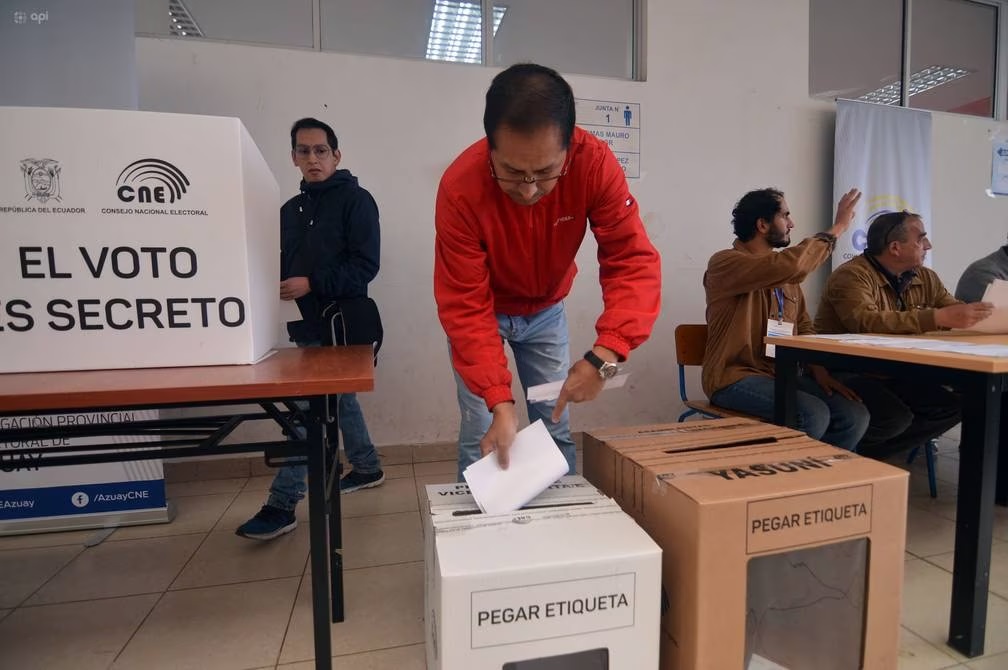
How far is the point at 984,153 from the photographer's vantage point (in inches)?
118

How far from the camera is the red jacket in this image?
978 millimetres

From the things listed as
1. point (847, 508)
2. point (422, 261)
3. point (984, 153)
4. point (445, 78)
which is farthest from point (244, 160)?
point (984, 153)

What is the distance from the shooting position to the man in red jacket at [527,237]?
2.71 feet

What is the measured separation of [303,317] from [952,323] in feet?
6.62

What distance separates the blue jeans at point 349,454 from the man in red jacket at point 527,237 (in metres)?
0.86

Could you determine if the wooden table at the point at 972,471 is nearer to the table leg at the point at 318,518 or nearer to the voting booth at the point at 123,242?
the table leg at the point at 318,518

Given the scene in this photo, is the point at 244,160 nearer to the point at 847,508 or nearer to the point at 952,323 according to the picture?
the point at 847,508

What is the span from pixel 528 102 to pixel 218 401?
0.64 m

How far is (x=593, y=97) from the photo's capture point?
2.35 m

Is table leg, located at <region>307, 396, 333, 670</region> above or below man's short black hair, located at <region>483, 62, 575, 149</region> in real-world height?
below

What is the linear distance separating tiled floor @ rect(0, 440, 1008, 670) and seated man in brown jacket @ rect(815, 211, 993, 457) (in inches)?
11.2

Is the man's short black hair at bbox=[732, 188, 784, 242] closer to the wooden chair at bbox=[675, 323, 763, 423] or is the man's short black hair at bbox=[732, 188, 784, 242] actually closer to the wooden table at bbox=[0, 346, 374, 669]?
the wooden chair at bbox=[675, 323, 763, 423]

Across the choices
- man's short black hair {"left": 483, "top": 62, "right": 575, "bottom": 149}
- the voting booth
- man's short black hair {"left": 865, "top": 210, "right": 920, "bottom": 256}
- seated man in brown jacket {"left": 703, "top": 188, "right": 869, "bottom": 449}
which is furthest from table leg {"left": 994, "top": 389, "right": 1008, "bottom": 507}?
the voting booth

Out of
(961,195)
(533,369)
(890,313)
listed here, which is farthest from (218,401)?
(961,195)
